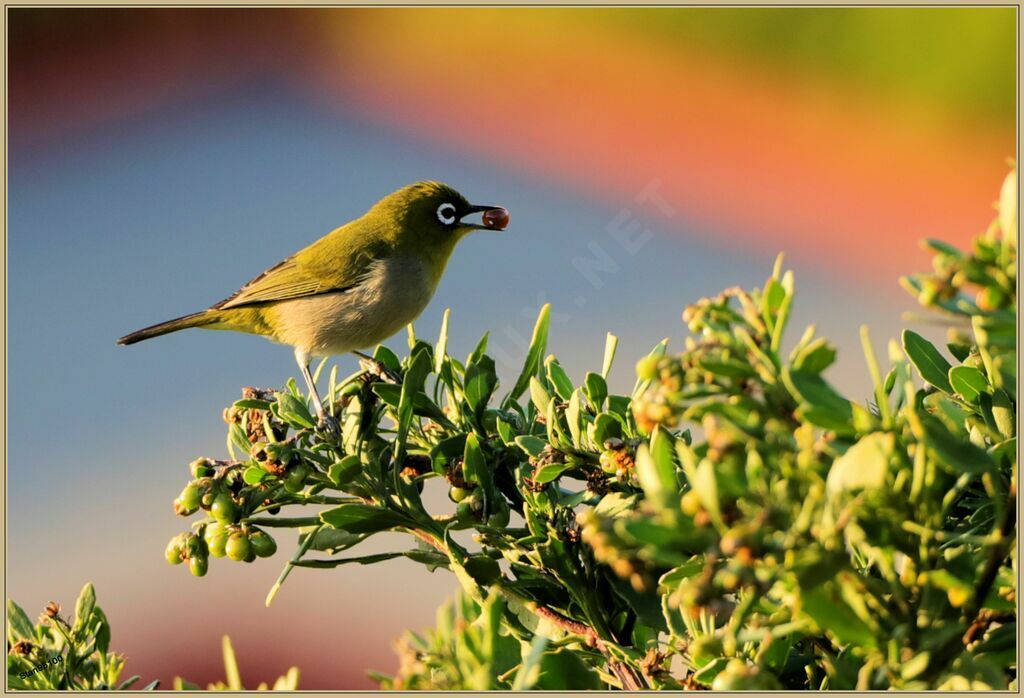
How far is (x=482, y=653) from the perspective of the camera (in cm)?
86

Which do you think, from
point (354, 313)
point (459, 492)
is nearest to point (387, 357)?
point (459, 492)

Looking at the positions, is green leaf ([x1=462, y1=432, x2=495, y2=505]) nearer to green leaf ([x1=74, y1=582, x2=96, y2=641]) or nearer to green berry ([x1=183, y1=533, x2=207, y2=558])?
green berry ([x1=183, y1=533, x2=207, y2=558])

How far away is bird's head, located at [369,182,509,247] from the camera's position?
13.9 ft

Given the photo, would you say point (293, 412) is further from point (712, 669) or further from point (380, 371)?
point (712, 669)

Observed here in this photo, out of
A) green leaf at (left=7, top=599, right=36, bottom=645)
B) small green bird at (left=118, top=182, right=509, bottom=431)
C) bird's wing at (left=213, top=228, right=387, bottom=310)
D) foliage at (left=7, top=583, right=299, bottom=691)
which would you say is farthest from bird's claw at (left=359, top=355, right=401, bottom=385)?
bird's wing at (left=213, top=228, right=387, bottom=310)

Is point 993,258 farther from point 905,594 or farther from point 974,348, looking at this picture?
point 974,348

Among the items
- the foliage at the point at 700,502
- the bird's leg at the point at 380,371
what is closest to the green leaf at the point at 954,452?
the foliage at the point at 700,502

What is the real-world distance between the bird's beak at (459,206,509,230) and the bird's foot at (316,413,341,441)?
275cm

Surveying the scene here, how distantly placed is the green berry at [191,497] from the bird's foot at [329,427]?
7.7 inches

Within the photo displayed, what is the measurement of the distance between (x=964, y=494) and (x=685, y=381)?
47 centimetres

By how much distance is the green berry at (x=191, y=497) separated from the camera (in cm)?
128

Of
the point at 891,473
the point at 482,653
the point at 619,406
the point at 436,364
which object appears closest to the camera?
the point at 891,473

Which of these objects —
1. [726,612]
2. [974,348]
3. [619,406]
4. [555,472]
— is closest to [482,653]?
[726,612]

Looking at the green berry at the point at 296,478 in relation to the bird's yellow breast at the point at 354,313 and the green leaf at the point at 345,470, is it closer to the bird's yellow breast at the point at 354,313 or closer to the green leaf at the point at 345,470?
the green leaf at the point at 345,470
